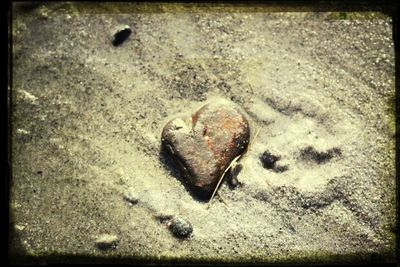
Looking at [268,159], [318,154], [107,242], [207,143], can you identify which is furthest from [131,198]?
[318,154]

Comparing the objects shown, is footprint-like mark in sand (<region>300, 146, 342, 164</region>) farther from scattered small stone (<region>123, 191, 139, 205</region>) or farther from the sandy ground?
scattered small stone (<region>123, 191, 139, 205</region>)

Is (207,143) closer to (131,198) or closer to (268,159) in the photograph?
(268,159)

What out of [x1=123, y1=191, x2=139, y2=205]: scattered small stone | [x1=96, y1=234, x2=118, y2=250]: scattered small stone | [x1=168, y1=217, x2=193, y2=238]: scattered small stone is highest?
[x1=123, y1=191, x2=139, y2=205]: scattered small stone

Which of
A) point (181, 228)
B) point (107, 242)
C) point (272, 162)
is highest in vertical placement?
point (272, 162)

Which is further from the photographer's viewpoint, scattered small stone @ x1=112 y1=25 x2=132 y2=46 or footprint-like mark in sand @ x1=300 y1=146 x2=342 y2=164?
scattered small stone @ x1=112 y1=25 x2=132 y2=46

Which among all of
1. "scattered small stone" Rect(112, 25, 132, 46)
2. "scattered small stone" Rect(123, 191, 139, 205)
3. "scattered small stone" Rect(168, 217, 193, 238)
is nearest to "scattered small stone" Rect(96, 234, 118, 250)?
"scattered small stone" Rect(123, 191, 139, 205)

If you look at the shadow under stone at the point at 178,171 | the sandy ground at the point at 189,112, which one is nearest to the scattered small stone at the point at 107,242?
the sandy ground at the point at 189,112

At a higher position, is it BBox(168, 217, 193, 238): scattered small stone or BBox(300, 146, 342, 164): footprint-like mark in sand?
BBox(300, 146, 342, 164): footprint-like mark in sand
